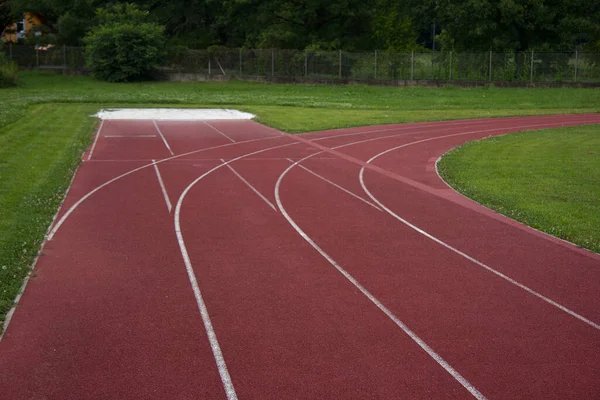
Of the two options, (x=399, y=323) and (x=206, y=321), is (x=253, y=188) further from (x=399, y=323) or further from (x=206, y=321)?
(x=399, y=323)

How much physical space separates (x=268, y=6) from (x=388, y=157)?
40.5m

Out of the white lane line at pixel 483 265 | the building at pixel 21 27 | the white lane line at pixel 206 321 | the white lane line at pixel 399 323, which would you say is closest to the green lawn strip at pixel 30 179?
the white lane line at pixel 206 321

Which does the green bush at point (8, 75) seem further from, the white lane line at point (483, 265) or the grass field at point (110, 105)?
the white lane line at point (483, 265)

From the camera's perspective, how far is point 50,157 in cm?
1819

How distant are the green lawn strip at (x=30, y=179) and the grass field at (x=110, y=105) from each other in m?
0.02

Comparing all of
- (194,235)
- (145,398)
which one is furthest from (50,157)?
(145,398)

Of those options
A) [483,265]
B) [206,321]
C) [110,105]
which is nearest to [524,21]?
[110,105]

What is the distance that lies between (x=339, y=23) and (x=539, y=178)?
43768 millimetres

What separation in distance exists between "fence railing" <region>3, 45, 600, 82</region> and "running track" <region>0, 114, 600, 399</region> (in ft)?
105

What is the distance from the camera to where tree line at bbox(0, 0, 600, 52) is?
4812cm

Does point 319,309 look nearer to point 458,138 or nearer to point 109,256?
point 109,256

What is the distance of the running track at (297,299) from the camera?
6316 mm

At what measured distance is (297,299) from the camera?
329 inches

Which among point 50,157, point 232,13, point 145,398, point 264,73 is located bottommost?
point 145,398
